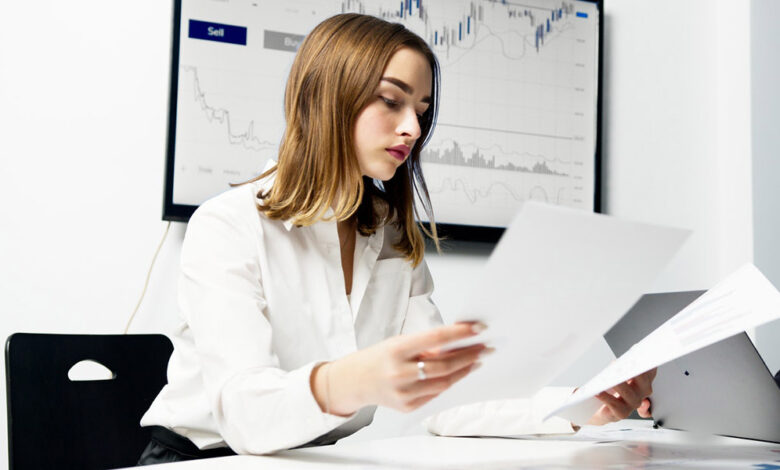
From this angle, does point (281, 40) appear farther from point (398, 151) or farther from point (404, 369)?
point (404, 369)

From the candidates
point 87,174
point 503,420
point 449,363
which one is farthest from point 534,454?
point 87,174

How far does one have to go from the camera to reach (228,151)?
1.56 metres

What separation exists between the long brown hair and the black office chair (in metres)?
0.36

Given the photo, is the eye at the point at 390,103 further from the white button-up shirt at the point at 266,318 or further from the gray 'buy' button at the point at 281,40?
the gray 'buy' button at the point at 281,40

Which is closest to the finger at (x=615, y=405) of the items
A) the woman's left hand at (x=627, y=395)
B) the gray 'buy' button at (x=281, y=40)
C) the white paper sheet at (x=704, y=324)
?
the woman's left hand at (x=627, y=395)

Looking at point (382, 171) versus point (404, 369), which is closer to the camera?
point (404, 369)

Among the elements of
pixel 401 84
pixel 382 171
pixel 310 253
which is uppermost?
pixel 401 84

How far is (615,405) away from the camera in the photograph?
0.89 metres

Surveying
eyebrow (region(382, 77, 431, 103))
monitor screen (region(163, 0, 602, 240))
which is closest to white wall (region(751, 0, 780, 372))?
monitor screen (region(163, 0, 602, 240))

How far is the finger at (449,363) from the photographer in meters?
0.60

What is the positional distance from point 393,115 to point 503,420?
0.45 m

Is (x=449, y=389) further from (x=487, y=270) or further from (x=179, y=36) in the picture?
(x=179, y=36)

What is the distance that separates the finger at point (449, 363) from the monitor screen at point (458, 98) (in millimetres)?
1018

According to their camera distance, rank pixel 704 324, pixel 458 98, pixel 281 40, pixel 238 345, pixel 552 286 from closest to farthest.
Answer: pixel 552 286, pixel 704 324, pixel 238 345, pixel 281 40, pixel 458 98
